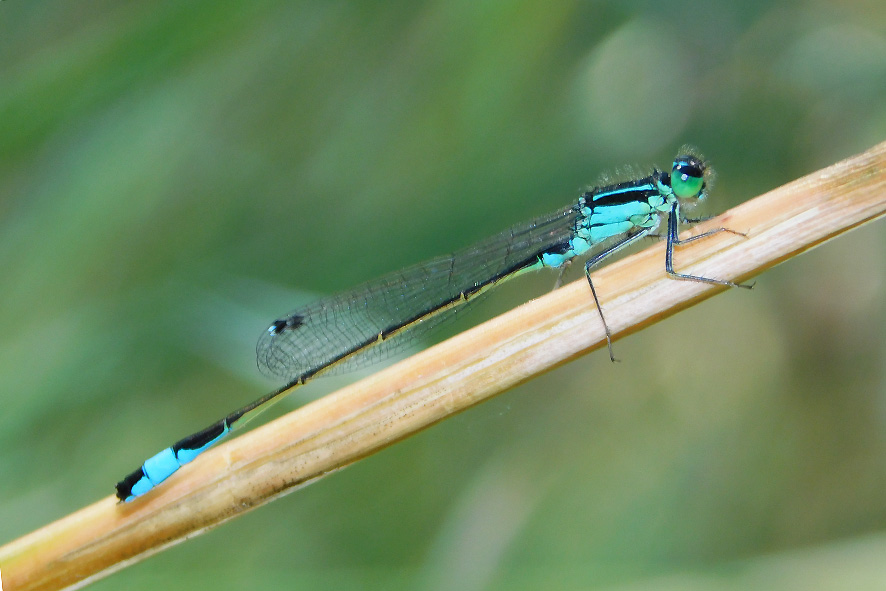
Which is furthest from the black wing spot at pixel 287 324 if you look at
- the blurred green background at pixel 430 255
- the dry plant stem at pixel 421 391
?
the dry plant stem at pixel 421 391

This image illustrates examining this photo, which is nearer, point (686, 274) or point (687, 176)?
point (686, 274)

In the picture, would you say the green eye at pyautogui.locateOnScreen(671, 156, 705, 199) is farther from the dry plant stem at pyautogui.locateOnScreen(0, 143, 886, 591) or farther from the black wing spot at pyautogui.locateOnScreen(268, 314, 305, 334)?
the black wing spot at pyautogui.locateOnScreen(268, 314, 305, 334)

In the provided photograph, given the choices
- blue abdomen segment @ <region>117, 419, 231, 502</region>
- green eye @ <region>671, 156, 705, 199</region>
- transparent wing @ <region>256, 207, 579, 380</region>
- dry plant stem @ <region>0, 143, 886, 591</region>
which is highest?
transparent wing @ <region>256, 207, 579, 380</region>

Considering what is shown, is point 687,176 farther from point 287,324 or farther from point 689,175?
point 287,324

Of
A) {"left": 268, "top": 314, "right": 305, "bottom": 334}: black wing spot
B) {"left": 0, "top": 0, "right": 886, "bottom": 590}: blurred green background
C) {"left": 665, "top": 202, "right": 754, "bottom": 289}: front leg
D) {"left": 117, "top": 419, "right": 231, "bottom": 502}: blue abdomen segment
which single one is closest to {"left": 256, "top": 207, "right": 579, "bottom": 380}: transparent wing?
{"left": 268, "top": 314, "right": 305, "bottom": 334}: black wing spot

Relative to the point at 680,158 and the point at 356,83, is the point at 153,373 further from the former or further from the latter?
the point at 680,158

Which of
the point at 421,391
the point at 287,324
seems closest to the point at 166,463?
the point at 421,391

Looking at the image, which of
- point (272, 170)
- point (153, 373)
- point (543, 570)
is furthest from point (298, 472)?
point (272, 170)
